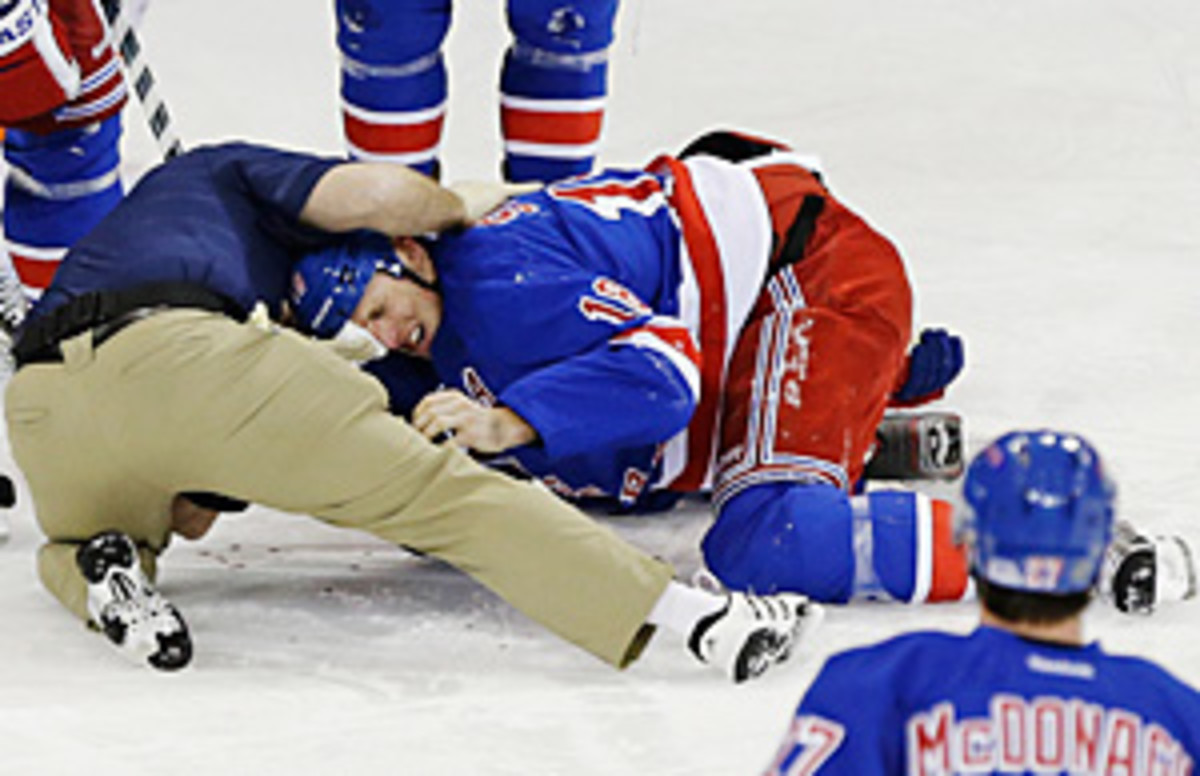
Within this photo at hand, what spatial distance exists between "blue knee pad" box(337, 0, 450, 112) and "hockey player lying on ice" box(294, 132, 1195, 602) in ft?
1.12

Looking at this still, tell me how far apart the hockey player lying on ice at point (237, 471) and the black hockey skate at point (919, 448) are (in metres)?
0.51

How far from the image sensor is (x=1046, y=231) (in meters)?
3.48

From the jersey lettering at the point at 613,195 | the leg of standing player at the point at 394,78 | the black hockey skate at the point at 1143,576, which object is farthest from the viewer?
the leg of standing player at the point at 394,78

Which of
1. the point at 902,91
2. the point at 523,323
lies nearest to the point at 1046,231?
the point at 902,91

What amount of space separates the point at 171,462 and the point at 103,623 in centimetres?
17

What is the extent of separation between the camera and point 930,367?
271cm

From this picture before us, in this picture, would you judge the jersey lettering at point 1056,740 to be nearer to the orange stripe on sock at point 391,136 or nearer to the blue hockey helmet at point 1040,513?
the blue hockey helmet at point 1040,513

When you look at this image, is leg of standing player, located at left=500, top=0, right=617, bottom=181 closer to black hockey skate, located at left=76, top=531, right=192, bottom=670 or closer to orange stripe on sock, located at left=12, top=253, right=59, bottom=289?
orange stripe on sock, located at left=12, top=253, right=59, bottom=289

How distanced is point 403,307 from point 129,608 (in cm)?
42


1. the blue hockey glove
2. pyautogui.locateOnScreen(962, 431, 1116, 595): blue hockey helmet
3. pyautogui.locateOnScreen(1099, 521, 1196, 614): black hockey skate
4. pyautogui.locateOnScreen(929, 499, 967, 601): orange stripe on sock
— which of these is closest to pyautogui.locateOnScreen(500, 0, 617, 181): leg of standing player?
the blue hockey glove

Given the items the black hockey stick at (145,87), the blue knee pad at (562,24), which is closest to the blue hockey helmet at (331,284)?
the blue knee pad at (562,24)

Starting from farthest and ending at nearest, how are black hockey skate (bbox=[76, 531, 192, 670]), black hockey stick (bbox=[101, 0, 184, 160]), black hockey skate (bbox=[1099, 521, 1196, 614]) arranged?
black hockey stick (bbox=[101, 0, 184, 160]) → black hockey skate (bbox=[1099, 521, 1196, 614]) → black hockey skate (bbox=[76, 531, 192, 670])

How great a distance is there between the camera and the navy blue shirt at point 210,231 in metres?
2.15

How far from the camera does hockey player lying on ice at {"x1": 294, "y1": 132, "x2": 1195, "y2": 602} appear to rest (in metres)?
2.20
